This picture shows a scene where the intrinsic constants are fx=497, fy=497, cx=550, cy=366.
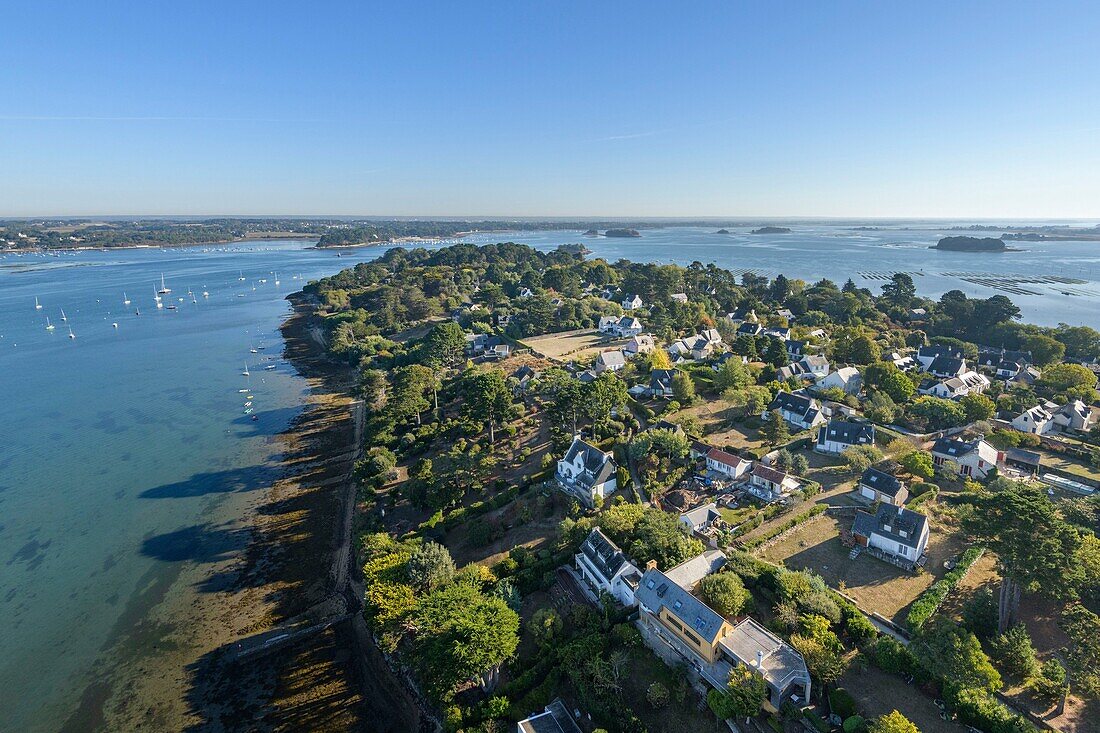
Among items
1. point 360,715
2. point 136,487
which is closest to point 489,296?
point 136,487

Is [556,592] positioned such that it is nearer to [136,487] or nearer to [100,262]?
[136,487]

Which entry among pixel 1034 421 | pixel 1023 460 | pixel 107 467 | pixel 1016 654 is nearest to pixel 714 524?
pixel 1016 654

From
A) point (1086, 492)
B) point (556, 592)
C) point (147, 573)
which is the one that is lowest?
point (147, 573)

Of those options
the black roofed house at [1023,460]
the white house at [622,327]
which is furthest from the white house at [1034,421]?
the white house at [622,327]

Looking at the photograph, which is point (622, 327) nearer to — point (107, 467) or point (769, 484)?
point (769, 484)

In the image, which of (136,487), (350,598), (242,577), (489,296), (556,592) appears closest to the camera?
(556,592)

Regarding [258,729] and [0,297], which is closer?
[258,729]
